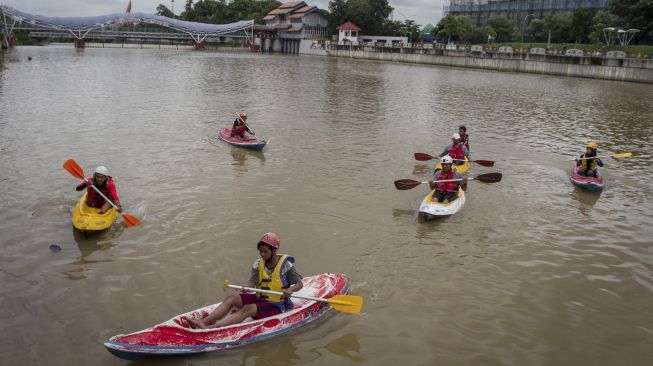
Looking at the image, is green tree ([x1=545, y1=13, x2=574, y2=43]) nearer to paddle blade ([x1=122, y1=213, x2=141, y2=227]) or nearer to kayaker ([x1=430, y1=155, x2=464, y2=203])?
kayaker ([x1=430, y1=155, x2=464, y2=203])

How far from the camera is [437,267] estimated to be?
404 inches

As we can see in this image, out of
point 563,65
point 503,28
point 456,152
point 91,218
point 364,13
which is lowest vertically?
point 91,218

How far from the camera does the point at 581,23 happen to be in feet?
241

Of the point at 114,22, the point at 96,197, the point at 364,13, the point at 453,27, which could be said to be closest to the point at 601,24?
the point at 453,27

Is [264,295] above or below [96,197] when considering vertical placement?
below

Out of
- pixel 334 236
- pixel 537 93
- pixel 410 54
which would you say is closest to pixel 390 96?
pixel 537 93

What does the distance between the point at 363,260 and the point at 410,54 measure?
261 feet

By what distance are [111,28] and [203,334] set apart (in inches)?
4758

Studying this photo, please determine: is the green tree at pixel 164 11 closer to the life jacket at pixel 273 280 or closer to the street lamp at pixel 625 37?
the street lamp at pixel 625 37

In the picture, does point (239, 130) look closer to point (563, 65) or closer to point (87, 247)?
point (87, 247)

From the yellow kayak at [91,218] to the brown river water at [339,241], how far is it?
0.99 feet

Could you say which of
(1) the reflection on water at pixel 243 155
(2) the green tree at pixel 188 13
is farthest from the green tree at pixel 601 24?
(2) the green tree at pixel 188 13

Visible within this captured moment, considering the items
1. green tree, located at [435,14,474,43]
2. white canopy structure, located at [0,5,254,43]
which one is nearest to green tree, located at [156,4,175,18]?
white canopy structure, located at [0,5,254,43]

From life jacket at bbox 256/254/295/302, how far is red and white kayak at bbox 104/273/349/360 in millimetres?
321
